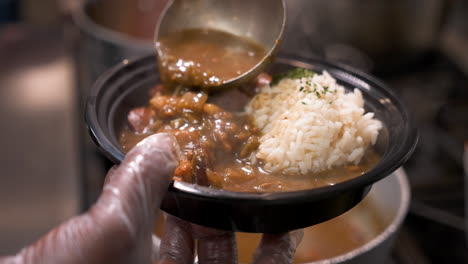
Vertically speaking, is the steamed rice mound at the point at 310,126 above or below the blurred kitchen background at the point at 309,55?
above

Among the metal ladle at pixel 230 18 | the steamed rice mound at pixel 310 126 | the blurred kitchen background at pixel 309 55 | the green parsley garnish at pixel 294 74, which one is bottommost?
the blurred kitchen background at pixel 309 55

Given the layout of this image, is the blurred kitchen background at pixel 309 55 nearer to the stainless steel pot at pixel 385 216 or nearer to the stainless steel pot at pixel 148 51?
the stainless steel pot at pixel 148 51

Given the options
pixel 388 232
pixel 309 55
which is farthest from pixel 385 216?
pixel 309 55

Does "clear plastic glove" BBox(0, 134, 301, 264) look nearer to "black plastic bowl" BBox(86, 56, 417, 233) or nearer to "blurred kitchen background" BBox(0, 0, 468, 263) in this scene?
"black plastic bowl" BBox(86, 56, 417, 233)

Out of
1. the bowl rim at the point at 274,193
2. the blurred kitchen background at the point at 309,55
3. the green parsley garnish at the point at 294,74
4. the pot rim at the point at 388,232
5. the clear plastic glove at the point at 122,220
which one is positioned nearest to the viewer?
the clear plastic glove at the point at 122,220

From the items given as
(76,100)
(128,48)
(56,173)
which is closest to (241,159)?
(128,48)

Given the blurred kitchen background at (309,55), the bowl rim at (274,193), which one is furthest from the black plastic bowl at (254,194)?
the blurred kitchen background at (309,55)

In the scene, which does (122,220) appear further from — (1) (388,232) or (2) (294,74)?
(1) (388,232)

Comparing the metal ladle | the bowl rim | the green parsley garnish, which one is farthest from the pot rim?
the metal ladle
